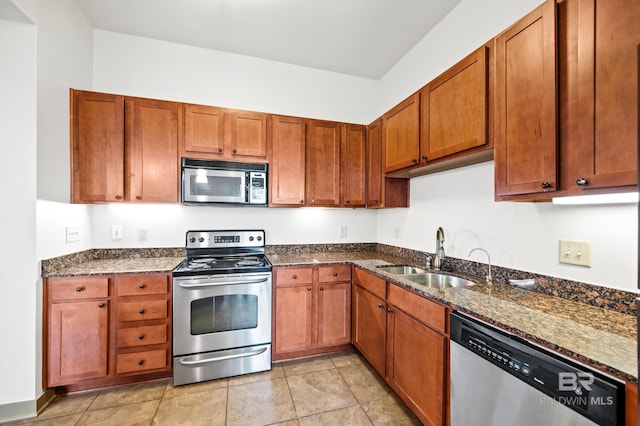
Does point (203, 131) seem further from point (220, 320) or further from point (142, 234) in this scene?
point (220, 320)

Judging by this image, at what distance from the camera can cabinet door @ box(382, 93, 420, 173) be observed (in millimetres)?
2156

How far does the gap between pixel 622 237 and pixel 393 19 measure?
2176mm

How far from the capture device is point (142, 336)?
2072 mm

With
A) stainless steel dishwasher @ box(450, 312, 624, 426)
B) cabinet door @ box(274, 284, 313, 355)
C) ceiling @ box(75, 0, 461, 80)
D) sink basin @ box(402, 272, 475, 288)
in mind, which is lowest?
cabinet door @ box(274, 284, 313, 355)

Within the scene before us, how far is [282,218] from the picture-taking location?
3004mm

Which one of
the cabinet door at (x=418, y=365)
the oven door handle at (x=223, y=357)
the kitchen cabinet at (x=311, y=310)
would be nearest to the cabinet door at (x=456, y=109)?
the cabinet door at (x=418, y=365)

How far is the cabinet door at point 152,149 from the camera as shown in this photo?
2322mm

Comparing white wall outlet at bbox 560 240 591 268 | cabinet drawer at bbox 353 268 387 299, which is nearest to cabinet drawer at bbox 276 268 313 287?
cabinet drawer at bbox 353 268 387 299

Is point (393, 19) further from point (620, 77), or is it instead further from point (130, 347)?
point (130, 347)

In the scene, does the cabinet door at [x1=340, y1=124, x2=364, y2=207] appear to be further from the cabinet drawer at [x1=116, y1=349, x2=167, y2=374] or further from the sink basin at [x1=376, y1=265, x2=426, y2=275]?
the cabinet drawer at [x1=116, y1=349, x2=167, y2=374]

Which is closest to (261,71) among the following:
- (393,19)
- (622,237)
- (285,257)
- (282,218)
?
(393,19)

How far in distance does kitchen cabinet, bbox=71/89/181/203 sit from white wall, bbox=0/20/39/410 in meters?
0.39

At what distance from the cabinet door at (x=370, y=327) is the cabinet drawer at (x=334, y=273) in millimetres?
147

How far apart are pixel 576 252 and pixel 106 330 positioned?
3.06 meters
